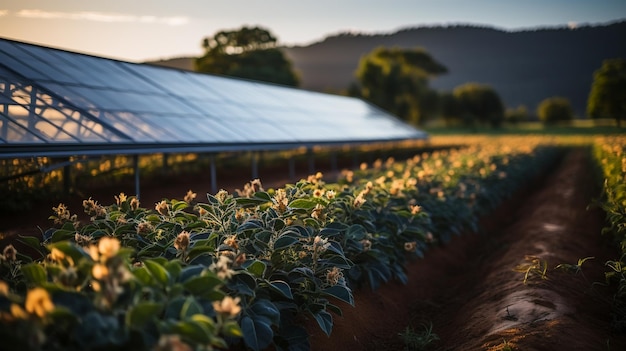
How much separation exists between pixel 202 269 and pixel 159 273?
304mm

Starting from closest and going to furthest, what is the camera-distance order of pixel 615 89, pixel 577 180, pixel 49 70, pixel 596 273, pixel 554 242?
pixel 596 273 → pixel 554 242 → pixel 49 70 → pixel 577 180 → pixel 615 89

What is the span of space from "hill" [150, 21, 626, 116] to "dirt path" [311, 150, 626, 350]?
96326 millimetres

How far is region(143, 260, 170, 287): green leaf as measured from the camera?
2564mm

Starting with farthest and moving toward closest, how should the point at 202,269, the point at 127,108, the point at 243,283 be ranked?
the point at 127,108, the point at 243,283, the point at 202,269

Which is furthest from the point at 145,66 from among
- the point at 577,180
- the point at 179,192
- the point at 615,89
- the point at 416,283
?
the point at 615,89

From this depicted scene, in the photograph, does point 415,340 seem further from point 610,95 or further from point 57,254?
point 610,95

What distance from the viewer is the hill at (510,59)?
110 m

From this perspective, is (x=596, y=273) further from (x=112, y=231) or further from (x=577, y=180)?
(x=577, y=180)

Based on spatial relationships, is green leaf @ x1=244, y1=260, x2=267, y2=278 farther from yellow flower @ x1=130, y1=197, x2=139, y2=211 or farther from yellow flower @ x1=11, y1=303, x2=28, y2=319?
yellow flower @ x1=130, y1=197, x2=139, y2=211

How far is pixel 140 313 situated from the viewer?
7.32 feet

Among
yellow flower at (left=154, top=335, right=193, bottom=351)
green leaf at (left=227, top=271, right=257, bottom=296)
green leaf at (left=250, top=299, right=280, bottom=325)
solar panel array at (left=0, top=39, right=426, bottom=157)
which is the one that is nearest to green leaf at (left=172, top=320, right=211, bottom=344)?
yellow flower at (left=154, top=335, right=193, bottom=351)

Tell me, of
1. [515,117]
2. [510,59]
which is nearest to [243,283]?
[515,117]

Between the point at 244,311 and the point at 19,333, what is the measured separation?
4.49 ft

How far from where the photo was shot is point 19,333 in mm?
2006
